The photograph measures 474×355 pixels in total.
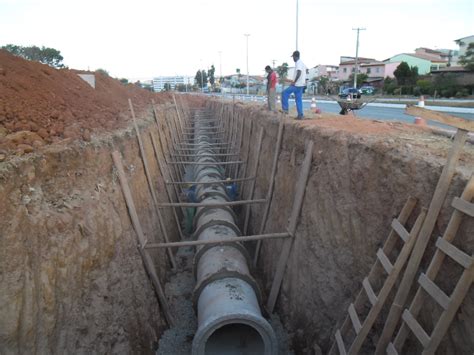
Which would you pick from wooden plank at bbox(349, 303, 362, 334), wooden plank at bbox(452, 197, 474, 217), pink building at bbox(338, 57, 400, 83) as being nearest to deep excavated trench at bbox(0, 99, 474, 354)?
wooden plank at bbox(452, 197, 474, 217)

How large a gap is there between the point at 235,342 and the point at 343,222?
263 cm

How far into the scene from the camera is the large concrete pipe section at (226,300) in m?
5.03

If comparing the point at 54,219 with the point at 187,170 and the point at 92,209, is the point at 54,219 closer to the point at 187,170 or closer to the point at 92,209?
the point at 92,209

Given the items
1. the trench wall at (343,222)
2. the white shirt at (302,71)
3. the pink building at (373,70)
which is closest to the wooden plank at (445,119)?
the trench wall at (343,222)

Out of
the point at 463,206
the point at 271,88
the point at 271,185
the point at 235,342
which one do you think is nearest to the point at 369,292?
the point at 463,206

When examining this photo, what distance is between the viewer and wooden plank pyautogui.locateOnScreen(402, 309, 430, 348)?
294 cm

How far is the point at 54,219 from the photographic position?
4051 mm

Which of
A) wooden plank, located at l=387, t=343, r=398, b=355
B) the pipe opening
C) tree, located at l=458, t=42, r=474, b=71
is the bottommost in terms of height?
the pipe opening

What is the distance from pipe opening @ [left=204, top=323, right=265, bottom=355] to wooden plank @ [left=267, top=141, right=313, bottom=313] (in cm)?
94

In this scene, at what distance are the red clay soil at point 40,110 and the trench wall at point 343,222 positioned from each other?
3.84m

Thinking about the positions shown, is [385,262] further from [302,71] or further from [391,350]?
[302,71]

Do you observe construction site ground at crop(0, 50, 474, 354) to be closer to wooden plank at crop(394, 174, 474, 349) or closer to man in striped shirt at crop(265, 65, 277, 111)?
wooden plank at crop(394, 174, 474, 349)

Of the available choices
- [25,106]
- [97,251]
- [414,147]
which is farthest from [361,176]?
[25,106]

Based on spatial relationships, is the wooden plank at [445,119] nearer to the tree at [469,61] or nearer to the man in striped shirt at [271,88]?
the man in striped shirt at [271,88]
